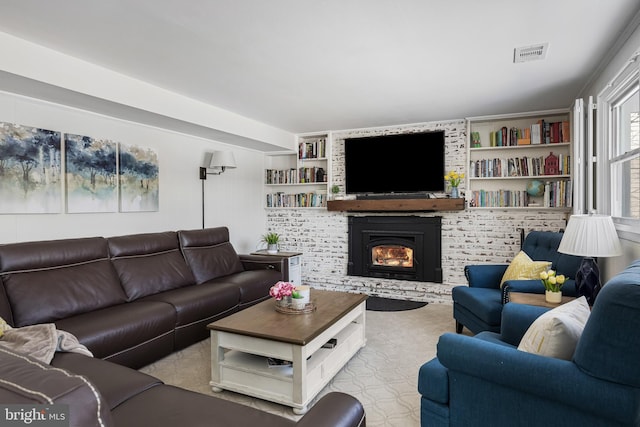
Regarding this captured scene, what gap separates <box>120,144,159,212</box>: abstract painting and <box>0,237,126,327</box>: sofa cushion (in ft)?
2.17

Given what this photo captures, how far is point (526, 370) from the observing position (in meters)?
1.46

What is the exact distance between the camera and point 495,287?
3588mm

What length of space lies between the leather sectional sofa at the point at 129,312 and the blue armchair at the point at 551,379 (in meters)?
0.63

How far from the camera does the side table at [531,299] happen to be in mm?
2520

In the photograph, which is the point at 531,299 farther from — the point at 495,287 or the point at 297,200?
the point at 297,200

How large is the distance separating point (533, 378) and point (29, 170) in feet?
12.1

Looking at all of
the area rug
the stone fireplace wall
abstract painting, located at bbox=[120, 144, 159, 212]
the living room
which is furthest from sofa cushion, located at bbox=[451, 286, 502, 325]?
abstract painting, located at bbox=[120, 144, 159, 212]

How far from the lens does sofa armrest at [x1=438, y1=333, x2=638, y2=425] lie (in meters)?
1.30

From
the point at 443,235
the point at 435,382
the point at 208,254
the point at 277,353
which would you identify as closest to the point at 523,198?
the point at 443,235

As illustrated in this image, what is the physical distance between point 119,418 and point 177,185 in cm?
338

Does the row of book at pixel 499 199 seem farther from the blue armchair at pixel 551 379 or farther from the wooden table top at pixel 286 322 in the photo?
the blue armchair at pixel 551 379

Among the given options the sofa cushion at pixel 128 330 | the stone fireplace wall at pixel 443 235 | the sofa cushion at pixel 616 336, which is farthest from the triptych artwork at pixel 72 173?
the sofa cushion at pixel 616 336

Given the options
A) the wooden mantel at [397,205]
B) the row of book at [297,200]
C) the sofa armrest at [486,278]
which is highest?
the row of book at [297,200]

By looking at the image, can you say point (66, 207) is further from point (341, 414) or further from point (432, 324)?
point (432, 324)
